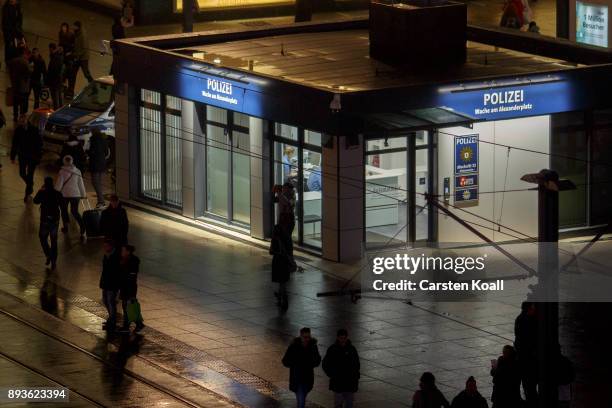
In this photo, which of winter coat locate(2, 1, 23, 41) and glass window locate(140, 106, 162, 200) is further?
winter coat locate(2, 1, 23, 41)

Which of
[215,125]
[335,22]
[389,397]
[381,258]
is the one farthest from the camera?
[335,22]

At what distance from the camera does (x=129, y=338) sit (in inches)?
949

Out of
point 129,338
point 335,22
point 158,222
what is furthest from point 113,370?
point 335,22

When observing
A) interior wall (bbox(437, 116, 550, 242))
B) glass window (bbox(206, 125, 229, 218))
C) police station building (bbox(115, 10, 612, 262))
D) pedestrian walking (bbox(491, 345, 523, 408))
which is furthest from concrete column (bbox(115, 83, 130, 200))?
pedestrian walking (bbox(491, 345, 523, 408))

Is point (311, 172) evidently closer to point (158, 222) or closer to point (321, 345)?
point (158, 222)

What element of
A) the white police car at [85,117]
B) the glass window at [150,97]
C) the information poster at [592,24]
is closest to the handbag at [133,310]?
the glass window at [150,97]

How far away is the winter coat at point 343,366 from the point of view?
64.6ft

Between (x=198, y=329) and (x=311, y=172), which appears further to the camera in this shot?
(x=311, y=172)

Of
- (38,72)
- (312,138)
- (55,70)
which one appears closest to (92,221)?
(312,138)

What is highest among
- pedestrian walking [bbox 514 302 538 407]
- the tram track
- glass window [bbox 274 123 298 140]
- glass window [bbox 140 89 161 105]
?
glass window [bbox 140 89 161 105]

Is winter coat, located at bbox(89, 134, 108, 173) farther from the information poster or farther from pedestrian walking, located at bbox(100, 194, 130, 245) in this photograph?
the information poster

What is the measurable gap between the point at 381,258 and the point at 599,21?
9.92m

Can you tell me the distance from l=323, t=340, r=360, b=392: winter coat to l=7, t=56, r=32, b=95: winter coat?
2020cm

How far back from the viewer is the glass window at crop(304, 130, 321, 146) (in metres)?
28.7
